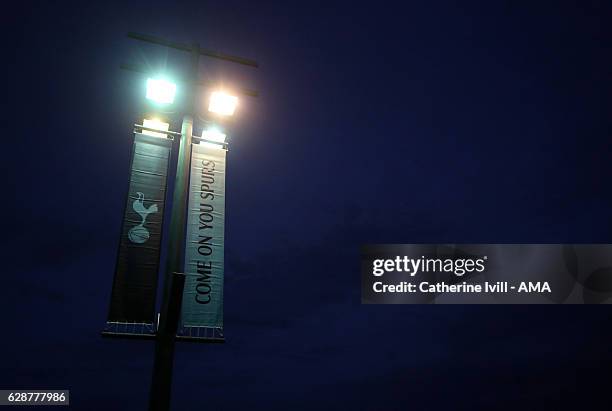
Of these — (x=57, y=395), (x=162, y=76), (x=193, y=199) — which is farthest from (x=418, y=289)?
(x=57, y=395)

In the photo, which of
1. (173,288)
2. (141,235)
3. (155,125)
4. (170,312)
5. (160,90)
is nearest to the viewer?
(173,288)

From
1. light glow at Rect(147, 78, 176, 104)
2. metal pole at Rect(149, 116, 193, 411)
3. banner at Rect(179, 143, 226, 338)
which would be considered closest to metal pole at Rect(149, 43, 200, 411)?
metal pole at Rect(149, 116, 193, 411)

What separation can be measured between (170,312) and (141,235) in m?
1.38

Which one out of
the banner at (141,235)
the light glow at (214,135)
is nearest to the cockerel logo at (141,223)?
the banner at (141,235)

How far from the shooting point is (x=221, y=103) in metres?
8.78

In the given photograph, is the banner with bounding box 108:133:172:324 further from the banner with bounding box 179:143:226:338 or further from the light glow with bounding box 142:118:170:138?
the banner with bounding box 179:143:226:338

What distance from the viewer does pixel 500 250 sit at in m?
16.9

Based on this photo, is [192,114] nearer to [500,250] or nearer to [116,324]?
[116,324]

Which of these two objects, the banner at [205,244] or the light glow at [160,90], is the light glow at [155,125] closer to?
the light glow at [160,90]

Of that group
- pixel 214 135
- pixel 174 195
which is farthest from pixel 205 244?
pixel 214 135

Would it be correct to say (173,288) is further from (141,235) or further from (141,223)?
(141,223)

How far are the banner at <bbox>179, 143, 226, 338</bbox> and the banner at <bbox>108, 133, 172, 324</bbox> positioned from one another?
50cm

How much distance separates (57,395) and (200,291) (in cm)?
1103

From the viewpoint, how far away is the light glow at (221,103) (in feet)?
28.8
